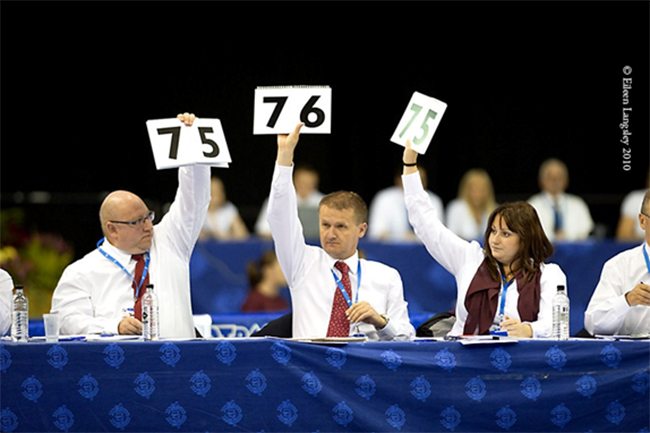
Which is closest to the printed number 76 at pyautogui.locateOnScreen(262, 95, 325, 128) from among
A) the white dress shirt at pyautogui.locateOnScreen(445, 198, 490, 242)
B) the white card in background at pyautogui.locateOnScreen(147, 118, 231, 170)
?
the white card in background at pyautogui.locateOnScreen(147, 118, 231, 170)

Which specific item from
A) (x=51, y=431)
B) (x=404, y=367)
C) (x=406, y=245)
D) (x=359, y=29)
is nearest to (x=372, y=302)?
(x=404, y=367)

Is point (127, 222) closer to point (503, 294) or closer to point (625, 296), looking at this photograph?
point (503, 294)

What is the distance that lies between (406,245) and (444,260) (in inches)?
182

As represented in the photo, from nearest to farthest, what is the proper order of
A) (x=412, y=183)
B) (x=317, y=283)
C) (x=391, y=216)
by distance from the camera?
(x=412, y=183) → (x=317, y=283) → (x=391, y=216)

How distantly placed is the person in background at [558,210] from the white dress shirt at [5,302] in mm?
6568

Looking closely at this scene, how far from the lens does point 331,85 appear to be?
15344 mm

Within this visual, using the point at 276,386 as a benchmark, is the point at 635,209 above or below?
above

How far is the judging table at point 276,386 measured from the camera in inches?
235

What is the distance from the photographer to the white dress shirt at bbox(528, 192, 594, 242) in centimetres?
1234

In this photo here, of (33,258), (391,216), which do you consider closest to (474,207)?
(391,216)

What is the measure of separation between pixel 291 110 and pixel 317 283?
3.24 ft

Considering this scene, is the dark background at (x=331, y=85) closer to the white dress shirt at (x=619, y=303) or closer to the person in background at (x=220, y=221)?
the person in background at (x=220, y=221)

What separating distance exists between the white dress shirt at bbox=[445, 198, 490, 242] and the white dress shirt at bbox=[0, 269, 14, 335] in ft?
20.2

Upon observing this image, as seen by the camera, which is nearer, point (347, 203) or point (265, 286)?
point (347, 203)
